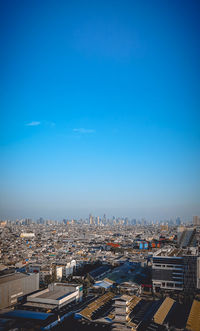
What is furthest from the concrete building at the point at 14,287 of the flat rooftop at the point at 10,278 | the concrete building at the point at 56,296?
the concrete building at the point at 56,296

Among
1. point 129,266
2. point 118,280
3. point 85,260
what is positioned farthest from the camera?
point 85,260

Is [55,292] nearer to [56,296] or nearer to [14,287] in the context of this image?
[56,296]

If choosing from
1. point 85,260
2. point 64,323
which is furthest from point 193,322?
point 85,260

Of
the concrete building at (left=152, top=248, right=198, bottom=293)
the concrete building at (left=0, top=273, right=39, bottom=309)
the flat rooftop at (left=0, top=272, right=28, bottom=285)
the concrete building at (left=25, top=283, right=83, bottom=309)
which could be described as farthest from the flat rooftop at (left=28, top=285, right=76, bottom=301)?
the concrete building at (left=152, top=248, right=198, bottom=293)

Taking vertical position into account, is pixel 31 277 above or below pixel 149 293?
above

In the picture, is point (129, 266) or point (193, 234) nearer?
point (129, 266)

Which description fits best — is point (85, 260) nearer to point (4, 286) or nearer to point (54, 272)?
point (54, 272)

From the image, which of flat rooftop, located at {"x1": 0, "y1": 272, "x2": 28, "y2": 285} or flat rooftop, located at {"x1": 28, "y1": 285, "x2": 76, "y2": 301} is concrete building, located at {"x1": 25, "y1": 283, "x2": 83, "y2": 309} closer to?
flat rooftop, located at {"x1": 28, "y1": 285, "x2": 76, "y2": 301}
